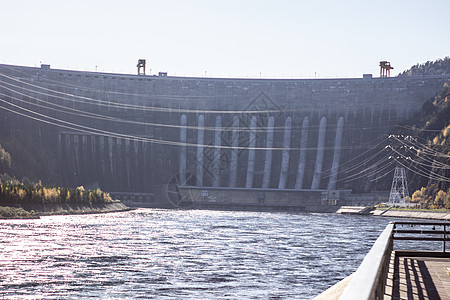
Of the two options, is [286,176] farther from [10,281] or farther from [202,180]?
[10,281]

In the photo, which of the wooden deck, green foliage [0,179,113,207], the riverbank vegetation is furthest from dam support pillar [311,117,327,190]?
the wooden deck

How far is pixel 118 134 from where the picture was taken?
547ft

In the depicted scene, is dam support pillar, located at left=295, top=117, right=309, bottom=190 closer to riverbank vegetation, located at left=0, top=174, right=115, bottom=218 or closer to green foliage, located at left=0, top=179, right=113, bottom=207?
green foliage, located at left=0, top=179, right=113, bottom=207

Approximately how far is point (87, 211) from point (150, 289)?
80828 millimetres

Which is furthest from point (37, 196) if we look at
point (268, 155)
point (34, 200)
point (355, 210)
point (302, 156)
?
point (302, 156)

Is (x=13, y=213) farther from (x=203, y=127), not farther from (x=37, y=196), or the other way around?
(x=203, y=127)

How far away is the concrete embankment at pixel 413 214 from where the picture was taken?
115000mm

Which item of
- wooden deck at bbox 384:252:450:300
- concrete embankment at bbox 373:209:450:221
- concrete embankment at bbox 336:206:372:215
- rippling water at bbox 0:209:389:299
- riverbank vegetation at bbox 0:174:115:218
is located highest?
wooden deck at bbox 384:252:450:300

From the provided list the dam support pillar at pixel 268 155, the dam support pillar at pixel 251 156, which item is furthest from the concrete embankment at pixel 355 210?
the dam support pillar at pixel 251 156

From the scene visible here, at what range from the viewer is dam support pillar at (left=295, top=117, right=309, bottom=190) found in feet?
547

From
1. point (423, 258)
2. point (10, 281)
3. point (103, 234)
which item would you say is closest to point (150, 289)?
point (10, 281)

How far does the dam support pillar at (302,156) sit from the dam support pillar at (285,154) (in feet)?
9.67

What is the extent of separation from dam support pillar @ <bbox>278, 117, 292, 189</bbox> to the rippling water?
11041 cm

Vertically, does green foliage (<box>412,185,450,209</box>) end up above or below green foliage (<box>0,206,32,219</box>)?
below
